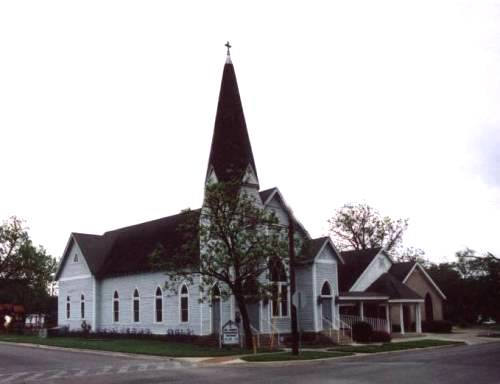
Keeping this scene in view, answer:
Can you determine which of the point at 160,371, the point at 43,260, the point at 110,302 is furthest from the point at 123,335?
the point at 43,260

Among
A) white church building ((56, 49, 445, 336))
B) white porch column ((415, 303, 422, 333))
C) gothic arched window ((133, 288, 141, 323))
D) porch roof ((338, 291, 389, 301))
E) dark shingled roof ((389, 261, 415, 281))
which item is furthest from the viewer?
dark shingled roof ((389, 261, 415, 281))

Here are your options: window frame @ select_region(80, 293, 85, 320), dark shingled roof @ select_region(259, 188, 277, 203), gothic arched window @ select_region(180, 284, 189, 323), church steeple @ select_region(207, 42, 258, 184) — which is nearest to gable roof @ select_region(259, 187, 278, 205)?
dark shingled roof @ select_region(259, 188, 277, 203)

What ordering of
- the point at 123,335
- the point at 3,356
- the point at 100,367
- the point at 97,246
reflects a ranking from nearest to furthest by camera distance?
1. the point at 100,367
2. the point at 3,356
3. the point at 123,335
4. the point at 97,246

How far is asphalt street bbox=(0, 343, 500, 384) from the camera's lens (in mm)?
17719

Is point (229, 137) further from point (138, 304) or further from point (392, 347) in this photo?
point (392, 347)

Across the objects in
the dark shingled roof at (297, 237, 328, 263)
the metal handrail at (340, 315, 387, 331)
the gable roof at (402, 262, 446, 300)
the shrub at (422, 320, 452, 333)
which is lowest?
the shrub at (422, 320, 452, 333)

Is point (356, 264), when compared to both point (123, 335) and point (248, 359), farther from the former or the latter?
point (248, 359)

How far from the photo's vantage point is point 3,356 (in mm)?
29234

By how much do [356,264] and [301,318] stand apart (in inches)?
448

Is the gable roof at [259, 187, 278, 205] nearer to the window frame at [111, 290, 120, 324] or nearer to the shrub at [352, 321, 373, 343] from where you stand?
the shrub at [352, 321, 373, 343]

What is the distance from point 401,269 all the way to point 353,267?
15.9 ft

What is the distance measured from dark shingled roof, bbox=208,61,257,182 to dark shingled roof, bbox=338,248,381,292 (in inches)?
519

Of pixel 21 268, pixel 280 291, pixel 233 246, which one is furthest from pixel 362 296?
pixel 21 268

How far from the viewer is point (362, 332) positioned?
36.3 metres
